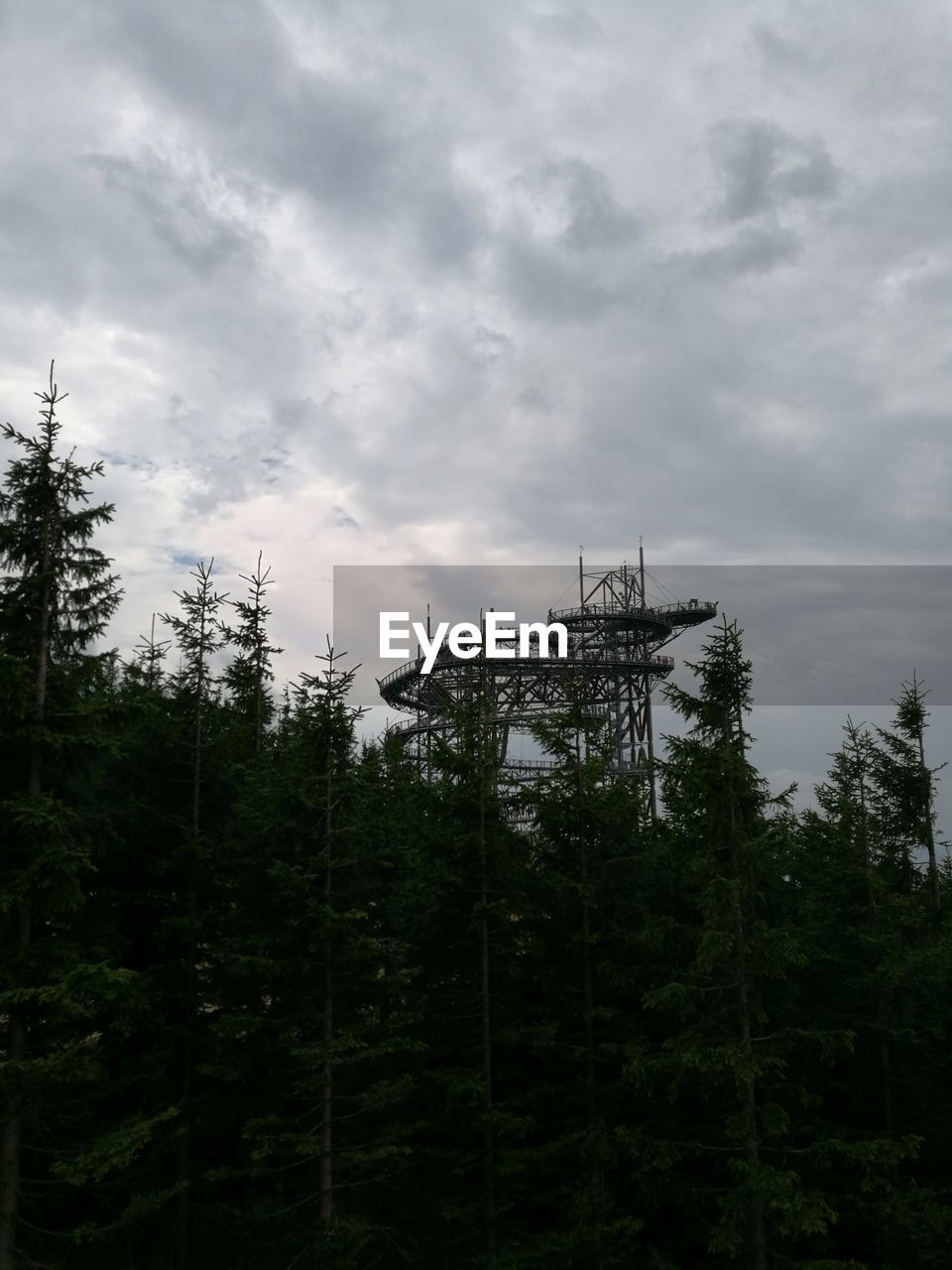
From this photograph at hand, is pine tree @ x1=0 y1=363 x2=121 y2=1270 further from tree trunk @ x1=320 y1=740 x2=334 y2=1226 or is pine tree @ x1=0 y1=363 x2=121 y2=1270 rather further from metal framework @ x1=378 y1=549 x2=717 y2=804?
metal framework @ x1=378 y1=549 x2=717 y2=804

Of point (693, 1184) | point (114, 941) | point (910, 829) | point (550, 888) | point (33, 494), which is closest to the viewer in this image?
point (33, 494)

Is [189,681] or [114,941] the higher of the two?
[189,681]

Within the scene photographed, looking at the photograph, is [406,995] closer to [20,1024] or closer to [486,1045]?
[486,1045]

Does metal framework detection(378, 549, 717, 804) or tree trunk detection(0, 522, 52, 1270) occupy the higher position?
metal framework detection(378, 549, 717, 804)

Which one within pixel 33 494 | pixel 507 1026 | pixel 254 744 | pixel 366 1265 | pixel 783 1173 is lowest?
pixel 366 1265

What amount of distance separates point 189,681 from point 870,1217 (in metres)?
14.9

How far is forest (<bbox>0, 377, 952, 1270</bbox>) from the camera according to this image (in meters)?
13.4

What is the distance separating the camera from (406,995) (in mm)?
17484

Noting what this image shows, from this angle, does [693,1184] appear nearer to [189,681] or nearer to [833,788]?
[189,681]

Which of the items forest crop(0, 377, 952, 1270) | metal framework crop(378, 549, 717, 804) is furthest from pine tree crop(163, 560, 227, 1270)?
metal framework crop(378, 549, 717, 804)

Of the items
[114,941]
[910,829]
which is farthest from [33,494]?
[910,829]

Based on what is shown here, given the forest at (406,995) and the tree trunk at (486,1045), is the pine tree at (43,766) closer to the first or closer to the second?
the forest at (406,995)

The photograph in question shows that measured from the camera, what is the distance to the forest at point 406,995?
13.4 m

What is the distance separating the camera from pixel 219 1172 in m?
14.7
